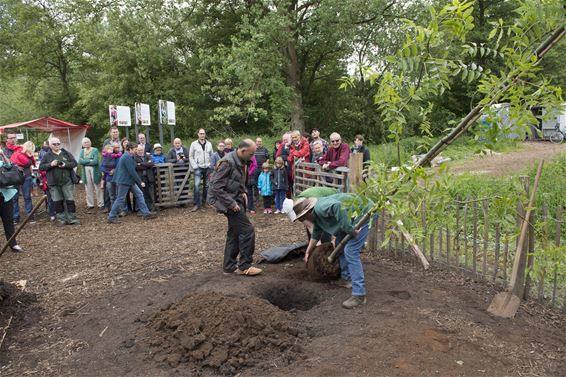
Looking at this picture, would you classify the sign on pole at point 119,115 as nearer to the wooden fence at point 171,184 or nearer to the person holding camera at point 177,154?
the person holding camera at point 177,154

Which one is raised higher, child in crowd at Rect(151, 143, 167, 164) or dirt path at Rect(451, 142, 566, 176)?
child in crowd at Rect(151, 143, 167, 164)

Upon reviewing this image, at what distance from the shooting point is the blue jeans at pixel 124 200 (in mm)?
9781

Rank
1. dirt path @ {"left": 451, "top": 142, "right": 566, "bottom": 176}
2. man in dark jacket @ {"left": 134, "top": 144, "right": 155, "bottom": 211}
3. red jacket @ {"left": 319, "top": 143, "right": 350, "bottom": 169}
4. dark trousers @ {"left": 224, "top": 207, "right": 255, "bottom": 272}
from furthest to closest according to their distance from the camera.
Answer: dirt path @ {"left": 451, "top": 142, "right": 566, "bottom": 176}
man in dark jacket @ {"left": 134, "top": 144, "right": 155, "bottom": 211}
red jacket @ {"left": 319, "top": 143, "right": 350, "bottom": 169}
dark trousers @ {"left": 224, "top": 207, "right": 255, "bottom": 272}

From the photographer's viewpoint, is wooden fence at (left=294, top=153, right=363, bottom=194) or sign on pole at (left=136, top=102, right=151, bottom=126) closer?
wooden fence at (left=294, top=153, right=363, bottom=194)

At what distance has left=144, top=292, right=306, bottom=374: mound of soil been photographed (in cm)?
364

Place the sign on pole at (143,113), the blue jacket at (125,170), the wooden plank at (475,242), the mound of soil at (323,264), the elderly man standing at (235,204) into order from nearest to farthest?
the wooden plank at (475,242) < the mound of soil at (323,264) < the elderly man standing at (235,204) < the blue jacket at (125,170) < the sign on pole at (143,113)

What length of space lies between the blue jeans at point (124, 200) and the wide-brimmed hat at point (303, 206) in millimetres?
5972

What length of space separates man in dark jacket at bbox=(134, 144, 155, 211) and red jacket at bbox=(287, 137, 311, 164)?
10.7 feet

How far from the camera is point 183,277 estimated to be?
5.83 meters

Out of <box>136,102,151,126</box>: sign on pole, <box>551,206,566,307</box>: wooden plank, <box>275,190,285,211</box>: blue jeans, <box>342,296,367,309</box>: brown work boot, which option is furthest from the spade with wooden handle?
<box>136,102,151,126</box>: sign on pole

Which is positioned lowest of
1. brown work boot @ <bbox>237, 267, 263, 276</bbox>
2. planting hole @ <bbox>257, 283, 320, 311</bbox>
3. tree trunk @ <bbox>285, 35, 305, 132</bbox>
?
planting hole @ <bbox>257, 283, 320, 311</bbox>

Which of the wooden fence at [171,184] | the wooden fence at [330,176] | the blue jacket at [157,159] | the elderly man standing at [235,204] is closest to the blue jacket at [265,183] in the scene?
the wooden fence at [330,176]

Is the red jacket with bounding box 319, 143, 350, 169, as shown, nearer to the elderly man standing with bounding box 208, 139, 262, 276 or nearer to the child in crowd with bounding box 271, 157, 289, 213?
the child in crowd with bounding box 271, 157, 289, 213

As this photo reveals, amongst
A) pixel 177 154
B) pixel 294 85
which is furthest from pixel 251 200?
pixel 294 85
